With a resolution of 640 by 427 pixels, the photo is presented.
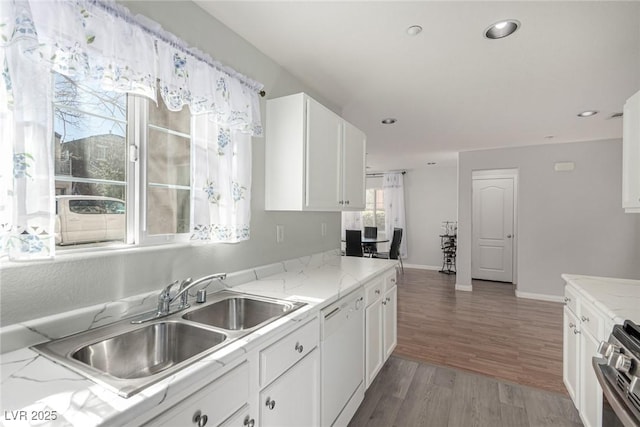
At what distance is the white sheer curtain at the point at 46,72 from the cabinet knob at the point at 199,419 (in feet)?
2.20

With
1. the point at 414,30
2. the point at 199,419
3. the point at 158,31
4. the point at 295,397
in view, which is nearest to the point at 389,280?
the point at 295,397

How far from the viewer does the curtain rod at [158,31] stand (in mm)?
1120

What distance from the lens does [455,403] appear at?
2160mm

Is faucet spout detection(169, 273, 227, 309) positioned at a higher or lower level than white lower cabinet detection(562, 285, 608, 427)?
higher

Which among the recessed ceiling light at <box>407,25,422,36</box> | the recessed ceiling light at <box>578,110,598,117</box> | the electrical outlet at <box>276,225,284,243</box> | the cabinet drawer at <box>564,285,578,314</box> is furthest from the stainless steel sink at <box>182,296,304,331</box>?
the recessed ceiling light at <box>578,110,598,117</box>

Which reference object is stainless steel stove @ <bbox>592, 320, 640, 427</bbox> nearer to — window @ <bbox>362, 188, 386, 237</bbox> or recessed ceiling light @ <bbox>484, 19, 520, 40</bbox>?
recessed ceiling light @ <bbox>484, 19, 520, 40</bbox>

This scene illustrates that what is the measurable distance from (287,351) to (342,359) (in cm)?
62

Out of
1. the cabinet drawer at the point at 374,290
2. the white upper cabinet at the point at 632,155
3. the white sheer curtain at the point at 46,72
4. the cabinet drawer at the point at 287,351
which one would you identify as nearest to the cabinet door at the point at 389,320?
the cabinet drawer at the point at 374,290

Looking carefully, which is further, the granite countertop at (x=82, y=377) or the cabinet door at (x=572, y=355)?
the cabinet door at (x=572, y=355)

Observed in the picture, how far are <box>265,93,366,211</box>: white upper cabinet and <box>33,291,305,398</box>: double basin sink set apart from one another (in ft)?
2.46

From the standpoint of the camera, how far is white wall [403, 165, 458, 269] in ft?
22.8

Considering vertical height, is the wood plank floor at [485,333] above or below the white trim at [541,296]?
below

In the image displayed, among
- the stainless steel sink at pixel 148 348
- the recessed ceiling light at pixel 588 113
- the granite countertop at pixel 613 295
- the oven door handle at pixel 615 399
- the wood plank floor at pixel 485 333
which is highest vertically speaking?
the recessed ceiling light at pixel 588 113

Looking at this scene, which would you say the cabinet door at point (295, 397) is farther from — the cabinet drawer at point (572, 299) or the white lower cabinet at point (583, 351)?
the cabinet drawer at point (572, 299)
